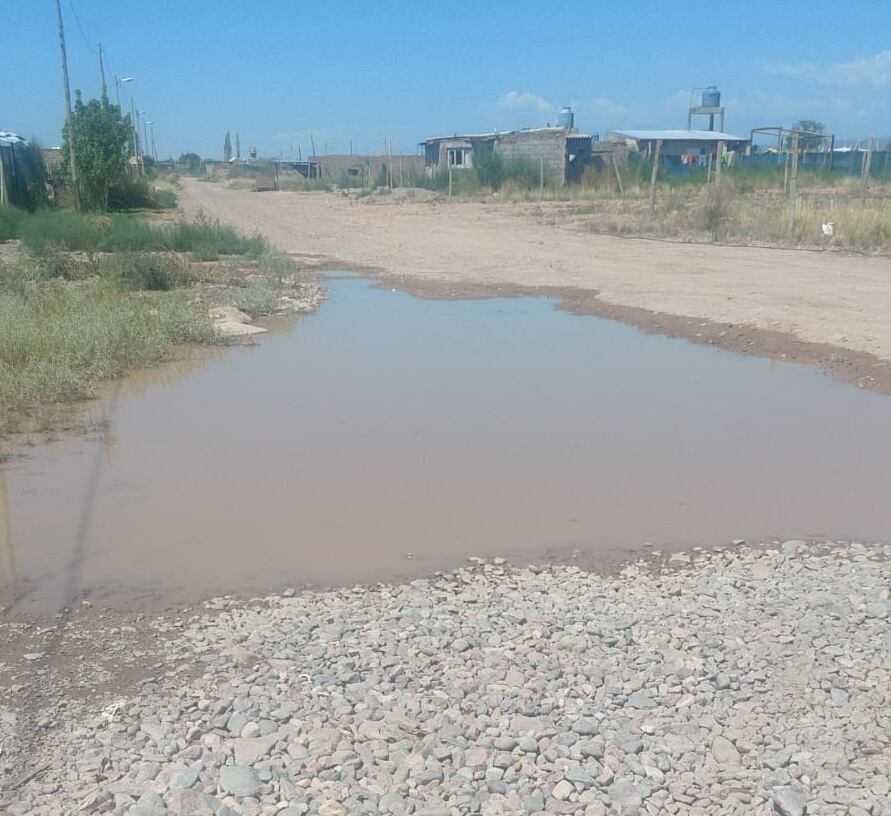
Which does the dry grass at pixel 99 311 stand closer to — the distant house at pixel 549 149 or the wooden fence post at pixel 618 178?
the wooden fence post at pixel 618 178

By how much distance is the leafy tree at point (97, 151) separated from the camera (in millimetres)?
33594

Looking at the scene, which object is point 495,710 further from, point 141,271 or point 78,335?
point 141,271

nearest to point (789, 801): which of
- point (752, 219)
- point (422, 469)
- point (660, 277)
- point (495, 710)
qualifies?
point (495, 710)

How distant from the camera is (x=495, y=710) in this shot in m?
3.98

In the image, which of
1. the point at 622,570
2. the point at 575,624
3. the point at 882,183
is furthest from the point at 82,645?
the point at 882,183

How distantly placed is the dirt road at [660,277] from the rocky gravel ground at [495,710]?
6185 millimetres

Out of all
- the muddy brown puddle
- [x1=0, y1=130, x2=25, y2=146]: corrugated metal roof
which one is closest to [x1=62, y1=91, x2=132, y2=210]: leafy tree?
[x1=0, y1=130, x2=25, y2=146]: corrugated metal roof

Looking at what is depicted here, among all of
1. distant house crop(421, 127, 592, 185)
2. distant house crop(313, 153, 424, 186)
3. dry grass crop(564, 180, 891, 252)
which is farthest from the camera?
distant house crop(313, 153, 424, 186)

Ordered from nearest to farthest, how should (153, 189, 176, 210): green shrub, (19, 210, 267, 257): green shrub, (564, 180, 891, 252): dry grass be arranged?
(19, 210, 267, 257): green shrub
(564, 180, 891, 252): dry grass
(153, 189, 176, 210): green shrub

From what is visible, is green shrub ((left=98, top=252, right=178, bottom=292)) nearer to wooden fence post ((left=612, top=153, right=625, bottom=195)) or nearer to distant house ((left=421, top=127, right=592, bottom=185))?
wooden fence post ((left=612, top=153, right=625, bottom=195))

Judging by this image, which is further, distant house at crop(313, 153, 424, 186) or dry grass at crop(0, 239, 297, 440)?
distant house at crop(313, 153, 424, 186)

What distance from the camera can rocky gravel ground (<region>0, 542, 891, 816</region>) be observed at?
3.48m

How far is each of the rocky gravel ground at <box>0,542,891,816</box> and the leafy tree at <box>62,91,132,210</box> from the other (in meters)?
31.3

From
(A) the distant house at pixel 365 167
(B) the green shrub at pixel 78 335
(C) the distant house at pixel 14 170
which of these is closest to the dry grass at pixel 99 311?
(B) the green shrub at pixel 78 335
